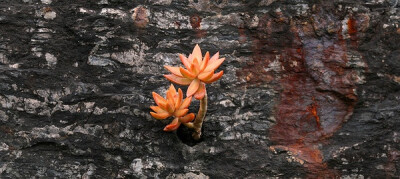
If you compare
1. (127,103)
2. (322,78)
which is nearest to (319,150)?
(322,78)

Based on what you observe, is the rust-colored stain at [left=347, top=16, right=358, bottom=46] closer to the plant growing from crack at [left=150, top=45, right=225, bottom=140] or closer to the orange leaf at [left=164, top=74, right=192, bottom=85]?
the plant growing from crack at [left=150, top=45, right=225, bottom=140]

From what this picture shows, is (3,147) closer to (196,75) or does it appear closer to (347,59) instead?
(196,75)

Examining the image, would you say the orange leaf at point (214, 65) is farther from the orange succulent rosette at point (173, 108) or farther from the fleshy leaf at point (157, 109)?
the fleshy leaf at point (157, 109)

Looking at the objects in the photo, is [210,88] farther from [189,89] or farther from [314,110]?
[314,110]

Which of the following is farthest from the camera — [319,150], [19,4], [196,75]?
[19,4]

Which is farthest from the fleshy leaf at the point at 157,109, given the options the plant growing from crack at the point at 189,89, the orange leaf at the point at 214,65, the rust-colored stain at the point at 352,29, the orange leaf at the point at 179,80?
→ the rust-colored stain at the point at 352,29

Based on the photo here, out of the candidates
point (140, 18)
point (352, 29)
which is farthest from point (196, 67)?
point (352, 29)

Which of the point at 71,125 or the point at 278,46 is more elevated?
the point at 278,46
